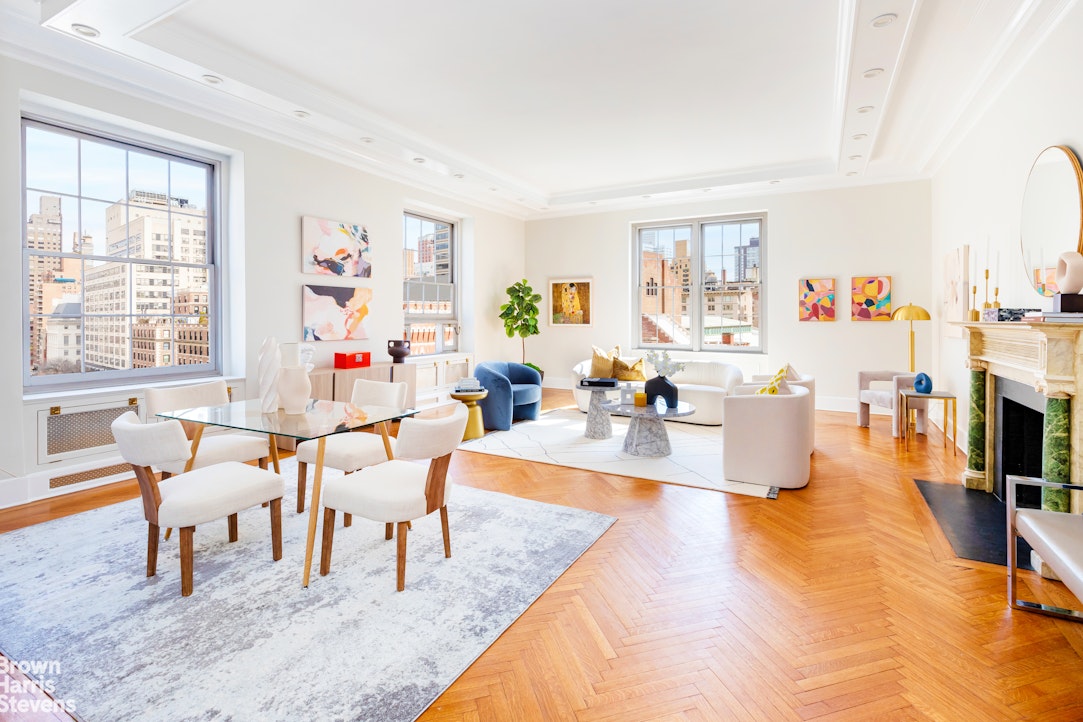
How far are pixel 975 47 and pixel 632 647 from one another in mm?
4677

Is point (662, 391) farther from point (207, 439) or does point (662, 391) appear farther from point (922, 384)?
point (207, 439)

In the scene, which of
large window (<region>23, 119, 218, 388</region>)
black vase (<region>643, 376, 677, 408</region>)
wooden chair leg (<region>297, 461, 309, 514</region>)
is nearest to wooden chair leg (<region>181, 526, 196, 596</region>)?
wooden chair leg (<region>297, 461, 309, 514</region>)

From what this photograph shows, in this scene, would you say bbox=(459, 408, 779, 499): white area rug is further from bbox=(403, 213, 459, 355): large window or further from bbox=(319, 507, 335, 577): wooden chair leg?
bbox=(319, 507, 335, 577): wooden chair leg

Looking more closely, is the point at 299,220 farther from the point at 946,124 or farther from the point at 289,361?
the point at 946,124

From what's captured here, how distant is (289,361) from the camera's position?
10.7 ft

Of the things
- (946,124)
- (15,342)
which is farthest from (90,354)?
(946,124)

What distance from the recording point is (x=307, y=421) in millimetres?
2895

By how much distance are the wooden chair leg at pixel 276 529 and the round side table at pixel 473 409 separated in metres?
2.90

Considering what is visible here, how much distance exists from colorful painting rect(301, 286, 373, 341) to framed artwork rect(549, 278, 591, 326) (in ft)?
12.0

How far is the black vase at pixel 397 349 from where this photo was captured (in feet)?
21.4

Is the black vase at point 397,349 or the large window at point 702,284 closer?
the black vase at point 397,349

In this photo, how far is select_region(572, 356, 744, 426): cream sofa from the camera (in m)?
6.51

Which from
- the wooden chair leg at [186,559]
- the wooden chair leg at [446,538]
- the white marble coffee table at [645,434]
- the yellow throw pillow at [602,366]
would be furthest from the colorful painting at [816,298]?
the wooden chair leg at [186,559]

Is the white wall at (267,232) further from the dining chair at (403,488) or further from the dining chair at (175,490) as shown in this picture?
the dining chair at (403,488)
